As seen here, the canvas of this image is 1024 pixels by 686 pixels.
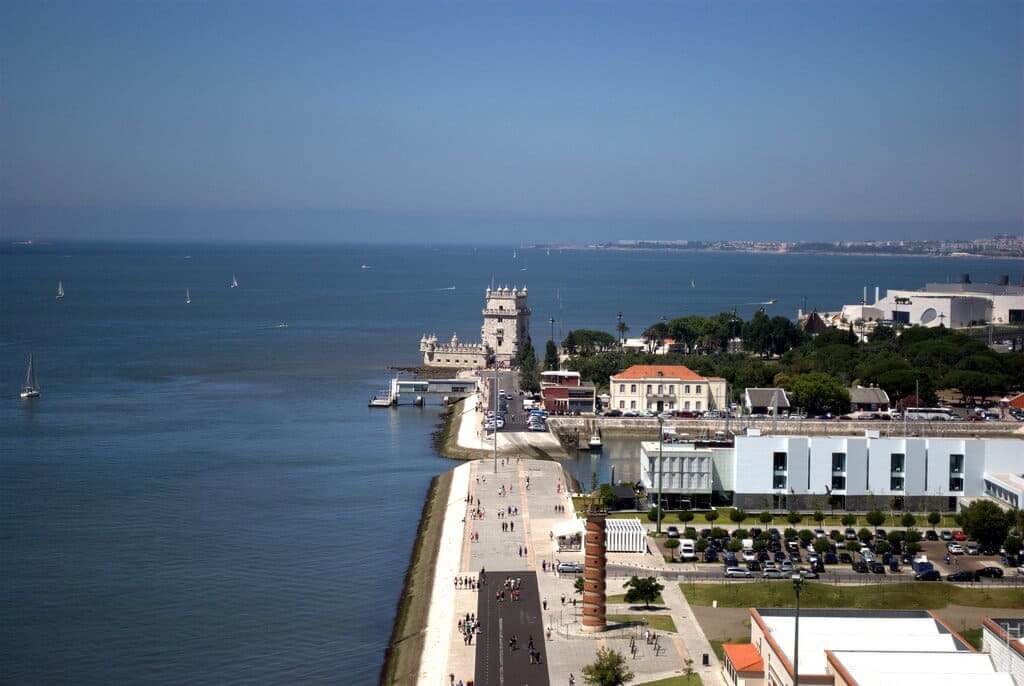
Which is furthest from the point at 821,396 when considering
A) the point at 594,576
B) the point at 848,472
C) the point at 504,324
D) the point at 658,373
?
the point at 594,576

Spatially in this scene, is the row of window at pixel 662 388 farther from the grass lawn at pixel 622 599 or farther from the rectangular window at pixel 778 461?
the grass lawn at pixel 622 599

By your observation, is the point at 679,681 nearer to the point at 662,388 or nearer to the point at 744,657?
the point at 744,657

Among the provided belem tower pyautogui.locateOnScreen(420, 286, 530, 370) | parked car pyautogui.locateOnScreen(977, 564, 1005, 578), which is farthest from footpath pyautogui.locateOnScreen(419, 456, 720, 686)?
belem tower pyautogui.locateOnScreen(420, 286, 530, 370)

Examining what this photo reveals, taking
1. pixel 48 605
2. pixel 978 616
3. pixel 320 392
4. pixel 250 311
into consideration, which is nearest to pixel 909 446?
pixel 978 616

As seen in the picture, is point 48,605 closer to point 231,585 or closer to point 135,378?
point 231,585

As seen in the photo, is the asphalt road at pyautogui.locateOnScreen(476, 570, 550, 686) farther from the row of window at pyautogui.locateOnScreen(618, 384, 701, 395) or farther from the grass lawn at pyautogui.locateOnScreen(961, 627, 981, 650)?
the row of window at pyautogui.locateOnScreen(618, 384, 701, 395)
